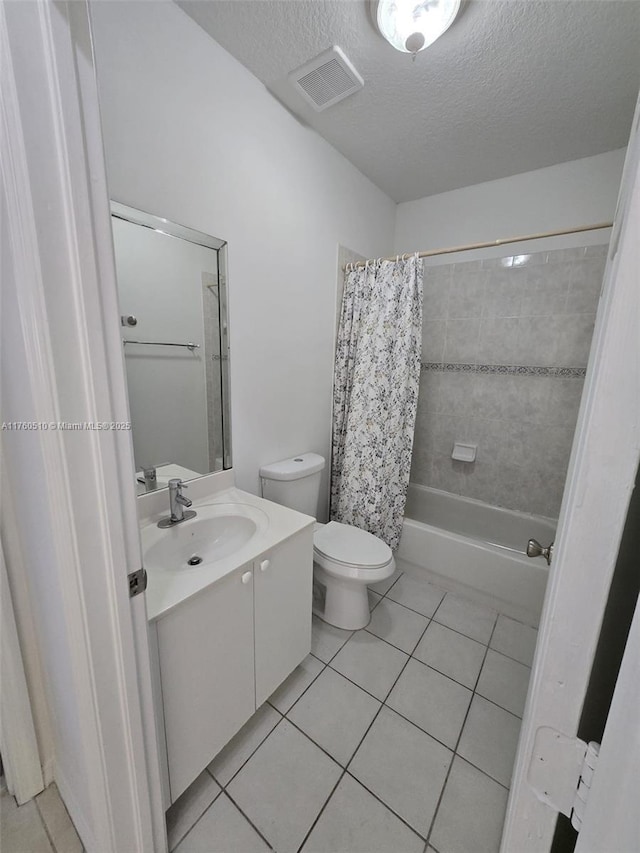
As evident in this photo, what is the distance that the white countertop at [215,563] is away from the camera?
0.85 metres

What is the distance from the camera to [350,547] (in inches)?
65.7

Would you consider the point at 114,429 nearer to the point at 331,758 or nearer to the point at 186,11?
the point at 331,758

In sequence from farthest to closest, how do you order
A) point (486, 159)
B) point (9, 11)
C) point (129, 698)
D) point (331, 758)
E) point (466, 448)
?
point (466, 448)
point (486, 159)
point (331, 758)
point (129, 698)
point (9, 11)

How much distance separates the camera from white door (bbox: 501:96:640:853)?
32 centimetres

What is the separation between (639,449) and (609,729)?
0.88 ft

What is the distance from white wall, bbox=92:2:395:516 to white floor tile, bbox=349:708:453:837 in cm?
112

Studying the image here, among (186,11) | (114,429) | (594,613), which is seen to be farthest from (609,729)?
(186,11)

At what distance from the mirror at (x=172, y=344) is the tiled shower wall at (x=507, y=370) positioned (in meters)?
1.71

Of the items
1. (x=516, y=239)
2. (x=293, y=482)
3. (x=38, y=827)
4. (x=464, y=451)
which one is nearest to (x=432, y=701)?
(x=293, y=482)

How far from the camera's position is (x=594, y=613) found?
0.36 metres

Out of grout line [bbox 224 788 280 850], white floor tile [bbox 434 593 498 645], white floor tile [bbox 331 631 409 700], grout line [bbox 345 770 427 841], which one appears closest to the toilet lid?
white floor tile [bbox 331 631 409 700]

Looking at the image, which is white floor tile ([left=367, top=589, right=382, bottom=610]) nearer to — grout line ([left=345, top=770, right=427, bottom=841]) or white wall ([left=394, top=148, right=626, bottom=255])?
grout line ([left=345, top=770, right=427, bottom=841])

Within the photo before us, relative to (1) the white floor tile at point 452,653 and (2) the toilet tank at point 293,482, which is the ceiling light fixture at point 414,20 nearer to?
(2) the toilet tank at point 293,482

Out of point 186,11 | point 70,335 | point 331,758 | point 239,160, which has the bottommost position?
point 331,758
